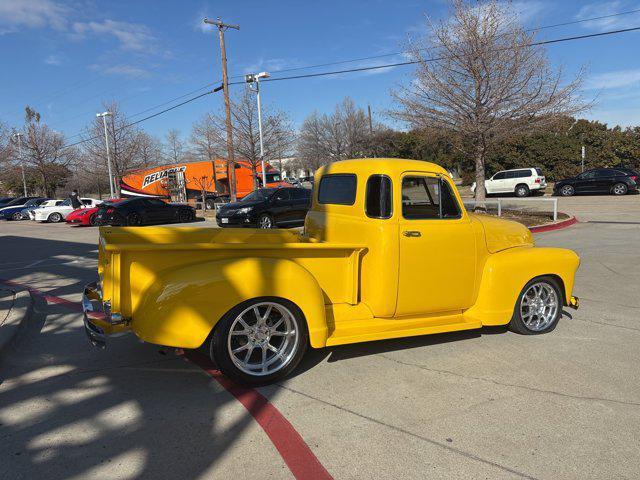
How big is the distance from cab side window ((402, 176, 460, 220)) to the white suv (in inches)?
915

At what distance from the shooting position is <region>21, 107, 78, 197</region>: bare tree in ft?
149

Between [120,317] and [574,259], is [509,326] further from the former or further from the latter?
[120,317]

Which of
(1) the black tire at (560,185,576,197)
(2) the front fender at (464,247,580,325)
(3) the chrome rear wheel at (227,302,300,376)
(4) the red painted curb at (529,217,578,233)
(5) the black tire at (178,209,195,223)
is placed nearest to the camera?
(3) the chrome rear wheel at (227,302,300,376)

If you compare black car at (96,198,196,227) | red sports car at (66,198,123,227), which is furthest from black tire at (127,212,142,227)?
red sports car at (66,198,123,227)

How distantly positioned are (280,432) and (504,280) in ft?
9.07

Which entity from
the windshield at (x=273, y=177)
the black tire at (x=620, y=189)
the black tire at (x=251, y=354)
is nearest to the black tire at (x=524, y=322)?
the black tire at (x=251, y=354)

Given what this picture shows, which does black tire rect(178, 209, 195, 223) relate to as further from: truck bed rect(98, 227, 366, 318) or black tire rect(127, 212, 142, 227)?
truck bed rect(98, 227, 366, 318)

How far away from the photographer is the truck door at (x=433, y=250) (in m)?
4.27

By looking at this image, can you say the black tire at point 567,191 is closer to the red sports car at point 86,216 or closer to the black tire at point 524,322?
the red sports car at point 86,216

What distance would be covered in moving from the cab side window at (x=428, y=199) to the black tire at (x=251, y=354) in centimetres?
142

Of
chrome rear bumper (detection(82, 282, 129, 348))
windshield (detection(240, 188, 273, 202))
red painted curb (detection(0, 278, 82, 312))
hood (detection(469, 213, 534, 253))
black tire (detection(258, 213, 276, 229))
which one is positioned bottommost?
red painted curb (detection(0, 278, 82, 312))

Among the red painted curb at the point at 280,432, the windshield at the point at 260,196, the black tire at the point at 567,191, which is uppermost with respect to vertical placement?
the windshield at the point at 260,196

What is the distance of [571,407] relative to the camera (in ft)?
11.2


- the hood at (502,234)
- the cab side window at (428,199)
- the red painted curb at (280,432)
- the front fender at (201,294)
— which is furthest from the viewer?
the hood at (502,234)
